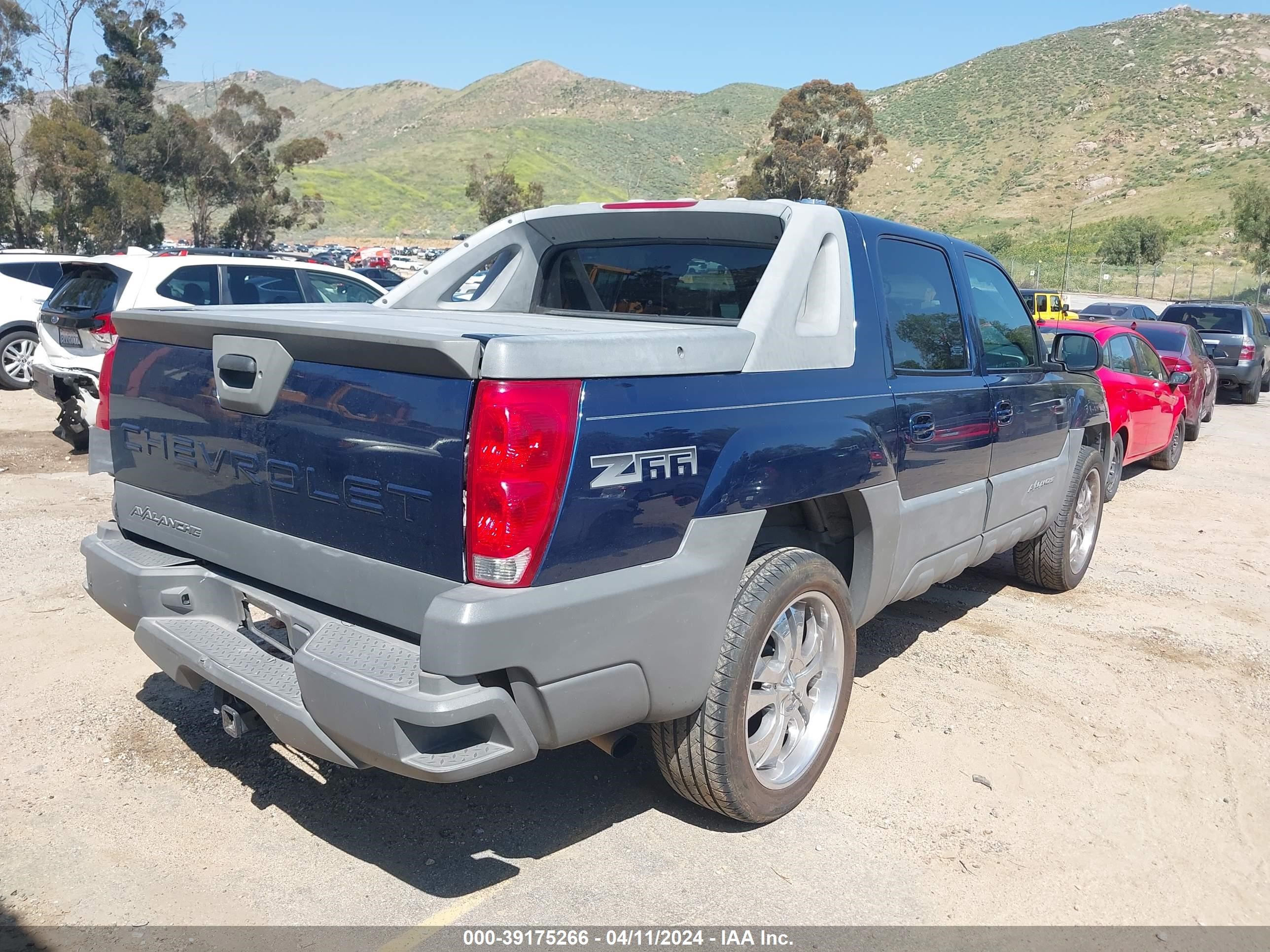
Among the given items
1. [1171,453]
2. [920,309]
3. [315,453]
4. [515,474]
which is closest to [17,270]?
[315,453]

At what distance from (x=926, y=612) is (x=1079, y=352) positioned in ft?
5.83

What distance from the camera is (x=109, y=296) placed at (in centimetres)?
952

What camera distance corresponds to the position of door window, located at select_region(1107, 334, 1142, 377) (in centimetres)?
959

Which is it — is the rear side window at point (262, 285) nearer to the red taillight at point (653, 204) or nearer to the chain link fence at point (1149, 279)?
the red taillight at point (653, 204)

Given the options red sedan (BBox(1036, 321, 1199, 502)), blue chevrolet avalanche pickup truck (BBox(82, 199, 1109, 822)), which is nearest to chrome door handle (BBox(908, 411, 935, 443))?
blue chevrolet avalanche pickup truck (BBox(82, 199, 1109, 822))

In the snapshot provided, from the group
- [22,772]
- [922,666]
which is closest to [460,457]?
[22,772]

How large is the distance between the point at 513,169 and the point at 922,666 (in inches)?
3165

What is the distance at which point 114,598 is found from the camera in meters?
3.45

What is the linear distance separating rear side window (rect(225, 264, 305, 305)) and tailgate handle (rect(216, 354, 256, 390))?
7379 millimetres

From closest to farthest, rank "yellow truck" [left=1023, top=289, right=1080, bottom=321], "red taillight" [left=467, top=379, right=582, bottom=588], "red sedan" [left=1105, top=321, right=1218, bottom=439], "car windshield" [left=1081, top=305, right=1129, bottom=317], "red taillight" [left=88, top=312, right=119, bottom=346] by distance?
"red taillight" [left=467, top=379, right=582, bottom=588], "red taillight" [left=88, top=312, right=119, bottom=346], "red sedan" [left=1105, top=321, right=1218, bottom=439], "car windshield" [left=1081, top=305, right=1129, bottom=317], "yellow truck" [left=1023, top=289, right=1080, bottom=321]

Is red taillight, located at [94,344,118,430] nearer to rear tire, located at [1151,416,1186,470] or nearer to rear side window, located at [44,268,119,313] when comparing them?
rear side window, located at [44,268,119,313]

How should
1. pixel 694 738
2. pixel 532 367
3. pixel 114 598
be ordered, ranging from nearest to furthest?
pixel 532 367, pixel 694 738, pixel 114 598

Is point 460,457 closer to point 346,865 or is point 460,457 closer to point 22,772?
point 346,865

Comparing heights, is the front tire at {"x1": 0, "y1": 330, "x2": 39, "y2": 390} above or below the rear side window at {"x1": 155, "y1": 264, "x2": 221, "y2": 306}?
below
